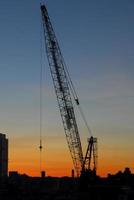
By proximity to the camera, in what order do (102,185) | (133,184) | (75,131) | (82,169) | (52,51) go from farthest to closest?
(133,184) → (102,185) → (82,169) → (75,131) → (52,51)

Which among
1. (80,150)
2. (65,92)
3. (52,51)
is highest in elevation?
(52,51)

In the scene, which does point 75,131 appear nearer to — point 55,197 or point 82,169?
point 82,169

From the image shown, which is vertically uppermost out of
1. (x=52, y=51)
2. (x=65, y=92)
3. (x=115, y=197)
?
(x=52, y=51)

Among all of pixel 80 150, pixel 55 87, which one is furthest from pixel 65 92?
pixel 80 150

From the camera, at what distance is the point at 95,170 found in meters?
151

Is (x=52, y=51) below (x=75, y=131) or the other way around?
the other way around

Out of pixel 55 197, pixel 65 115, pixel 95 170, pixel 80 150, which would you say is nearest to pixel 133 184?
pixel 55 197

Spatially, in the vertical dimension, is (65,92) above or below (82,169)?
above

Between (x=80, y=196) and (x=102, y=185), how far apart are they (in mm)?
9138

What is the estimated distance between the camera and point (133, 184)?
194m

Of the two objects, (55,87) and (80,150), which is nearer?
(55,87)

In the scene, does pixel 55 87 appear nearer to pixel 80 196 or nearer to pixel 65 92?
pixel 65 92

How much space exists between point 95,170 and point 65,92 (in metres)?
33.4

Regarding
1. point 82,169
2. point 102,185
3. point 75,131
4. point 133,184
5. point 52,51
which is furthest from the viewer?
point 133,184
